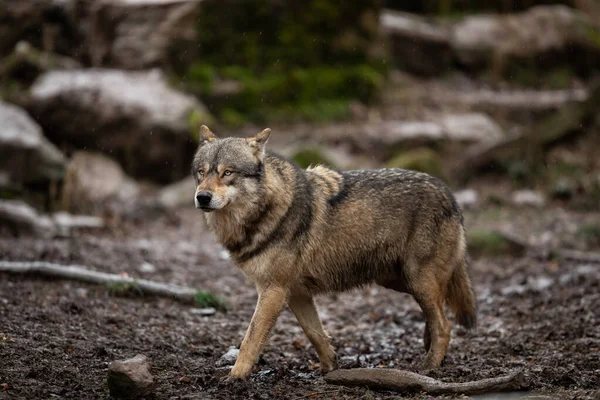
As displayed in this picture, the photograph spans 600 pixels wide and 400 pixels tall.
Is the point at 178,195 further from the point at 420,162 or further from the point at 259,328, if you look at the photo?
the point at 259,328

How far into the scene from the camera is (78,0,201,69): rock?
16422 millimetres

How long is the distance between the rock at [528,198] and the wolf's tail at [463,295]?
7708 mm

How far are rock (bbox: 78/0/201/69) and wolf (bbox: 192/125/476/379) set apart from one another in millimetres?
10561

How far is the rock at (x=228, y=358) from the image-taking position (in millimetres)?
6364

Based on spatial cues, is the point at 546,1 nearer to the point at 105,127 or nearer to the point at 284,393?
the point at 105,127

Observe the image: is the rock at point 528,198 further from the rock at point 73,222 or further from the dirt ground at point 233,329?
the rock at point 73,222

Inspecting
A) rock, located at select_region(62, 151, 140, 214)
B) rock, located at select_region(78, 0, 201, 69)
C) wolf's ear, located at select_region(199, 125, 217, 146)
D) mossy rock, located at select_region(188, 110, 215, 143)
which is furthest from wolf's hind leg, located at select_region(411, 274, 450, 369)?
rock, located at select_region(78, 0, 201, 69)

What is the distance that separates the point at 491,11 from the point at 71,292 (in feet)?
60.9

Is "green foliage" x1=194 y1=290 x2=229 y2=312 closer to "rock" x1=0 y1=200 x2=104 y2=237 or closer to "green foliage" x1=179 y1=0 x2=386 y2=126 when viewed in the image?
"rock" x1=0 y1=200 x2=104 y2=237

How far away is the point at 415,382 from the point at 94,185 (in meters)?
9.91

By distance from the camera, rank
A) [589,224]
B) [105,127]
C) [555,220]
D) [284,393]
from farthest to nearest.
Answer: [105,127] < [555,220] < [589,224] < [284,393]

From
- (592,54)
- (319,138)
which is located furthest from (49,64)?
(592,54)

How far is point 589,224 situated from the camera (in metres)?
11.7

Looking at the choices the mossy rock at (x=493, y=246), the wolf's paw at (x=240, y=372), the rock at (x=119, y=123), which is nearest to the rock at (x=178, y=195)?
the rock at (x=119, y=123)
